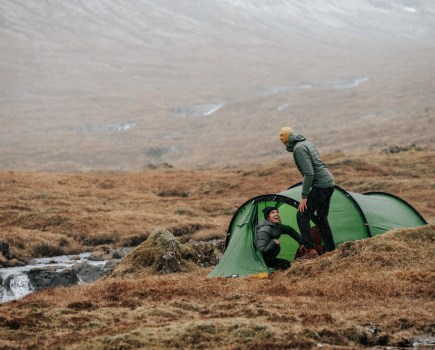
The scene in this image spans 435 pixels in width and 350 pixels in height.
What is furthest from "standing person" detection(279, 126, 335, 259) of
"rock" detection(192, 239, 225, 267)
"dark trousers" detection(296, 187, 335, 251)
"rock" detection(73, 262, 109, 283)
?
"rock" detection(73, 262, 109, 283)

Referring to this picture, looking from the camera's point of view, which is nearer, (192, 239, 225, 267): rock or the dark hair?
the dark hair

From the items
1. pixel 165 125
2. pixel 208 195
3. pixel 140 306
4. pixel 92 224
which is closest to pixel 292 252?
pixel 140 306

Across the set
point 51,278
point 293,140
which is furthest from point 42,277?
point 293,140

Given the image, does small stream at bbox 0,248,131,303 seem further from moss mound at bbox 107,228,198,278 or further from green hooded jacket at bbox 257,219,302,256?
green hooded jacket at bbox 257,219,302,256

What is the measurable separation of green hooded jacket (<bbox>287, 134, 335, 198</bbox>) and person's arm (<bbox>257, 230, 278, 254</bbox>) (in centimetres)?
134

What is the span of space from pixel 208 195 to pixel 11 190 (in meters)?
11.8

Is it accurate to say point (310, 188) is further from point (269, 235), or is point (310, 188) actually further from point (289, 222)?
point (289, 222)

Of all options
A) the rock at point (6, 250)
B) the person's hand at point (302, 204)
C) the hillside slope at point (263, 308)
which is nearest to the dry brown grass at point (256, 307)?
the hillside slope at point (263, 308)

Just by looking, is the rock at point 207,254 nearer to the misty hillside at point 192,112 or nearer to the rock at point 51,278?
the rock at point 51,278

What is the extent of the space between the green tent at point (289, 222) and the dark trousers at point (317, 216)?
1.02m

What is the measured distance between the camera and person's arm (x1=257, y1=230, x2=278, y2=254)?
15.7 meters

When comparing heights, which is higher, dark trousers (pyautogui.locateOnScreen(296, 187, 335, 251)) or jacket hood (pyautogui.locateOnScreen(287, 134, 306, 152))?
jacket hood (pyautogui.locateOnScreen(287, 134, 306, 152))

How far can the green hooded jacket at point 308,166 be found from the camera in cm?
1520

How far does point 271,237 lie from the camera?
1588 centimetres
